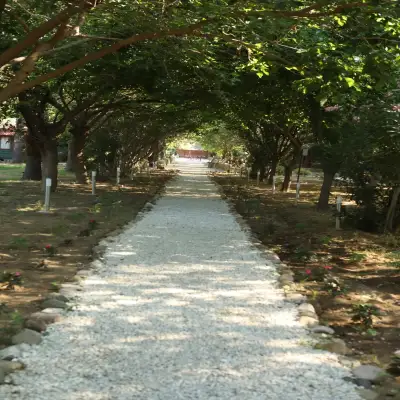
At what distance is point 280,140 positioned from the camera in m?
30.6

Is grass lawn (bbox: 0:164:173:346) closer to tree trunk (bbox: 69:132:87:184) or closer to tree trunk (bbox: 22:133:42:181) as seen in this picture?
tree trunk (bbox: 69:132:87:184)

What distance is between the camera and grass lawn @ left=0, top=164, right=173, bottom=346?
5.94 meters

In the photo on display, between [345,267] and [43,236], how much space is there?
205 inches

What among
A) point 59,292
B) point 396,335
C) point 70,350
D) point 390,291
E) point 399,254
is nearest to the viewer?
point 70,350

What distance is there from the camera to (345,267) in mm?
8711

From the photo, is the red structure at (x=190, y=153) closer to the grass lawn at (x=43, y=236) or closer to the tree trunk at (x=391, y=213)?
the grass lawn at (x=43, y=236)

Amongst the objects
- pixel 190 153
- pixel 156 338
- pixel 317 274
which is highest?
pixel 190 153

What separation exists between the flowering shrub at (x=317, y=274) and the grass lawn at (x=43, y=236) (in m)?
2.98

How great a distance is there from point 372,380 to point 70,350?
2.27 m

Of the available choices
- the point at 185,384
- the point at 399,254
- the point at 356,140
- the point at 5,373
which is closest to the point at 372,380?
the point at 185,384

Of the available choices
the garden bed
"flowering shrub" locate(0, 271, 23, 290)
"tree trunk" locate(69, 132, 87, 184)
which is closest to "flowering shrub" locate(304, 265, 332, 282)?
the garden bed

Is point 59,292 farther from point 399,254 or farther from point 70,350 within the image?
point 399,254

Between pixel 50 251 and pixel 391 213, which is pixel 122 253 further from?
→ pixel 391 213

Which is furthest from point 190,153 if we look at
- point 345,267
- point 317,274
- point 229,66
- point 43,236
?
point 317,274
